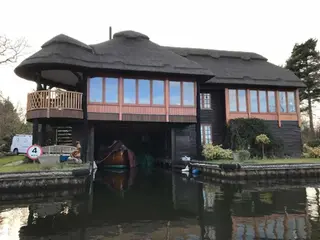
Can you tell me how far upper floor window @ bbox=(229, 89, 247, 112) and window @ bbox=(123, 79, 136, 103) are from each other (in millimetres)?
7413

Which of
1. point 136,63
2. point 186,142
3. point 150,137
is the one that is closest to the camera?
point 136,63

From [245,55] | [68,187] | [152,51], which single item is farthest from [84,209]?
[245,55]

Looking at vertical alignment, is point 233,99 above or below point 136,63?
below

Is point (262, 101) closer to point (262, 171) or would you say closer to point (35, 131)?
point (262, 171)

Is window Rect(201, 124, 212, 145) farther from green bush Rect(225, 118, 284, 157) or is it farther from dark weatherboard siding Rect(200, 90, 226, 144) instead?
green bush Rect(225, 118, 284, 157)

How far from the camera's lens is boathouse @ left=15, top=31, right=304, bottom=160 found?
14513 millimetres

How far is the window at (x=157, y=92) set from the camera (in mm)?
16391

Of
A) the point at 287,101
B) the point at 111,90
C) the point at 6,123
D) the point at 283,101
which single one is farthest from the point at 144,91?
the point at 6,123

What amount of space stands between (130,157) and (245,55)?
44.0 ft

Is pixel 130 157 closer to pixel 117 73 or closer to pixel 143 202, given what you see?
pixel 117 73

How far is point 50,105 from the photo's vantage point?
545 inches

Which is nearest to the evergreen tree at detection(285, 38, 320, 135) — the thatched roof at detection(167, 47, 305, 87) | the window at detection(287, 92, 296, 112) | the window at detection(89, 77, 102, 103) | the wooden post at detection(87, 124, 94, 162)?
the thatched roof at detection(167, 47, 305, 87)

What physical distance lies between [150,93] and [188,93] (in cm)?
250

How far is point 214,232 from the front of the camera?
5395mm
